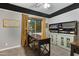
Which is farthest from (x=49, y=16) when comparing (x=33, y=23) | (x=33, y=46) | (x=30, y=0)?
(x=33, y=46)

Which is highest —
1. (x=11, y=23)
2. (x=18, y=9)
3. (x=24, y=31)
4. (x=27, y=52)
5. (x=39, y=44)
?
(x=18, y=9)

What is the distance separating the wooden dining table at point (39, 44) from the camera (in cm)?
160

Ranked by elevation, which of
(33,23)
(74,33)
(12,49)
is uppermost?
(33,23)

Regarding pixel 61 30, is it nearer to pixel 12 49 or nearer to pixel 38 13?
pixel 38 13

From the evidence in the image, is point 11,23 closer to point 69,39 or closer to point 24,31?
point 24,31

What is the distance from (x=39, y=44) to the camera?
1.63m

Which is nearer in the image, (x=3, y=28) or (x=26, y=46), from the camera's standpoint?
(x=3, y=28)

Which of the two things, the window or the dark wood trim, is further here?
the window

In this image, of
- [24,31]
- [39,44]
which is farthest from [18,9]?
[39,44]

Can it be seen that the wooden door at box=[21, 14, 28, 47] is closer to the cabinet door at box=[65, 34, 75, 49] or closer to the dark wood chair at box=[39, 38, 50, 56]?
the dark wood chair at box=[39, 38, 50, 56]

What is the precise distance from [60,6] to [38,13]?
37 cm

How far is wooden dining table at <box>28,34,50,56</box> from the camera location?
160cm

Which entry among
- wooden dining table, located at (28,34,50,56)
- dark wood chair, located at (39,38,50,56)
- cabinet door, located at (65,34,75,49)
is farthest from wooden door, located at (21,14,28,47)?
cabinet door, located at (65,34,75,49)

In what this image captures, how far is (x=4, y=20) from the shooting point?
152cm
